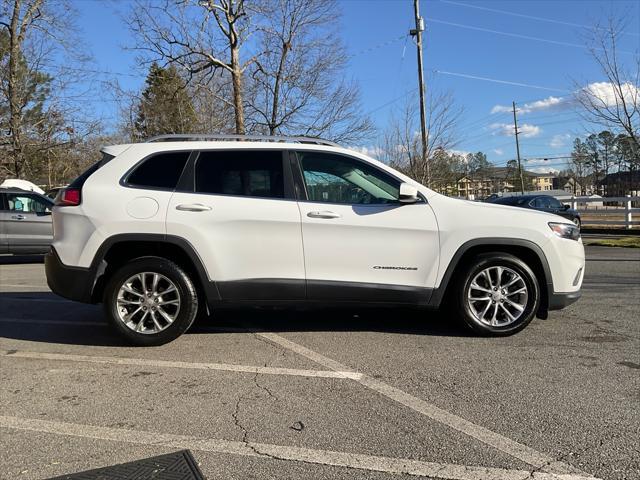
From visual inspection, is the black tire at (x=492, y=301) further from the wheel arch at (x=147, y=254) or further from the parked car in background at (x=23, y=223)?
the parked car in background at (x=23, y=223)

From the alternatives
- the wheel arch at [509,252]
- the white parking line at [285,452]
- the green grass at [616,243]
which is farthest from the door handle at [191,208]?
the green grass at [616,243]

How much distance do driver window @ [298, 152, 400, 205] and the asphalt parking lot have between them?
→ 4.53ft

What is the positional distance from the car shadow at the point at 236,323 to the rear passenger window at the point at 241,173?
143cm

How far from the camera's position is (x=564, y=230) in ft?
16.7

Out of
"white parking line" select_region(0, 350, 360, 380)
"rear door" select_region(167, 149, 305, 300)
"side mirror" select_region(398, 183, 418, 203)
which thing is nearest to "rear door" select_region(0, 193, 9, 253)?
"white parking line" select_region(0, 350, 360, 380)

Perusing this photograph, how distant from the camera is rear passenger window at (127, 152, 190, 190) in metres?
5.00

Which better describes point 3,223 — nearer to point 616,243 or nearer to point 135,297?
point 135,297

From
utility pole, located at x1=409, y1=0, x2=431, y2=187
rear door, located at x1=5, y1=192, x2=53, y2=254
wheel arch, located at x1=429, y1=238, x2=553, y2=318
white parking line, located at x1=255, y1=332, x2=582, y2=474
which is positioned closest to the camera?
white parking line, located at x1=255, y1=332, x2=582, y2=474

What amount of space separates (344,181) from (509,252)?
5.76 feet

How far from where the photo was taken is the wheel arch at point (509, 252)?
196 inches

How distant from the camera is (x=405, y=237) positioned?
4.94 m

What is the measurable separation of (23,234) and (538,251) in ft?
36.2

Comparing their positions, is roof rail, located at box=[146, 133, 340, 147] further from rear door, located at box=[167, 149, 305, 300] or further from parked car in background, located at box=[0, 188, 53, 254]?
parked car in background, located at box=[0, 188, 53, 254]

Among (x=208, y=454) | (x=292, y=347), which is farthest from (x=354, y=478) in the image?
(x=292, y=347)
